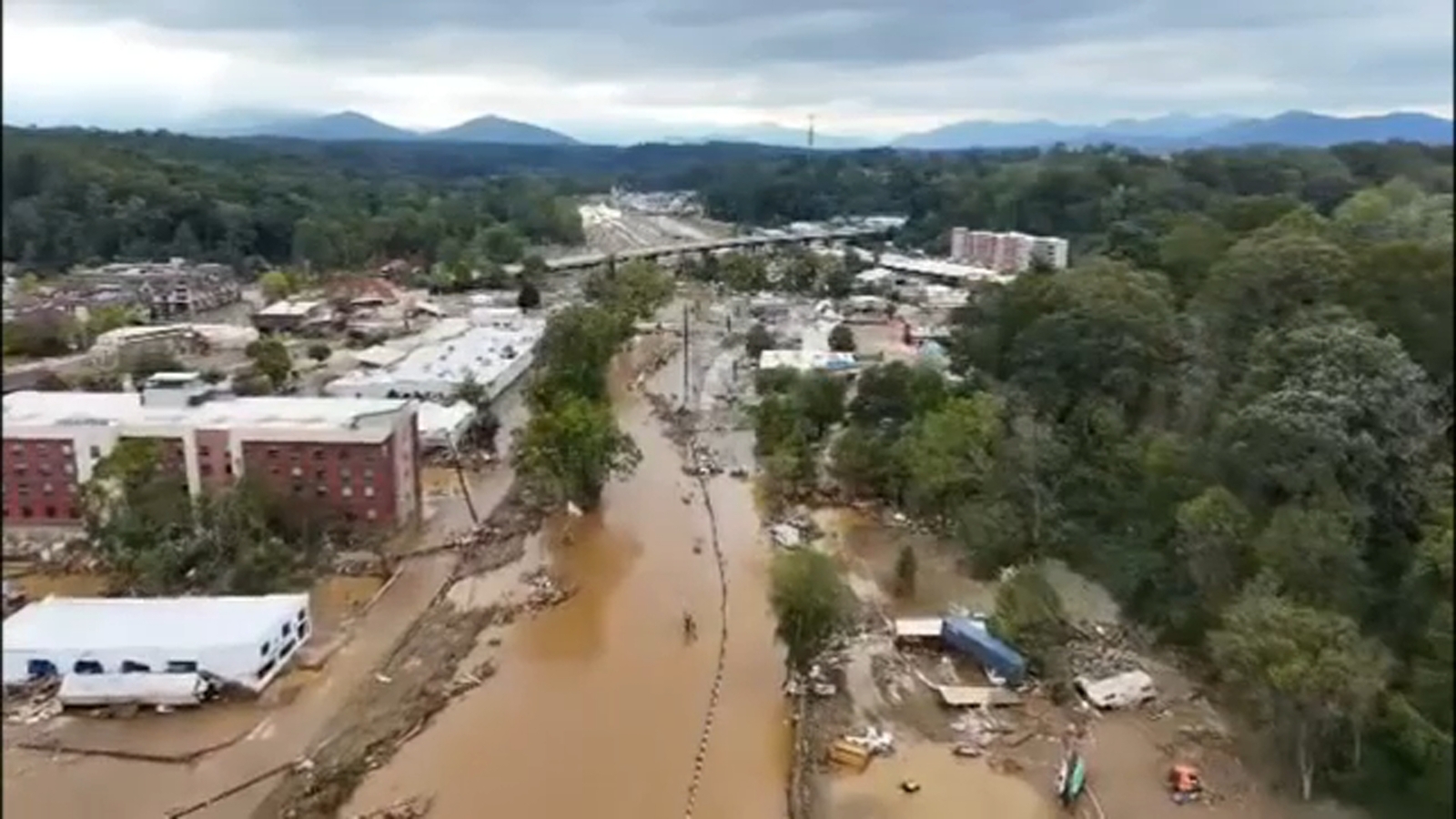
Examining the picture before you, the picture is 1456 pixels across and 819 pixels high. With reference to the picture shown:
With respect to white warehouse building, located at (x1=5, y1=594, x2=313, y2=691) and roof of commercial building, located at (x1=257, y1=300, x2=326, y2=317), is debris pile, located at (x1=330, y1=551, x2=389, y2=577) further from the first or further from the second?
roof of commercial building, located at (x1=257, y1=300, x2=326, y2=317)

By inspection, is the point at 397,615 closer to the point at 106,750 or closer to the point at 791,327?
the point at 106,750

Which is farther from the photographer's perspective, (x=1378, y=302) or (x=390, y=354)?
(x=390, y=354)

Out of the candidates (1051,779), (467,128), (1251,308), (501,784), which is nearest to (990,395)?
(1251,308)

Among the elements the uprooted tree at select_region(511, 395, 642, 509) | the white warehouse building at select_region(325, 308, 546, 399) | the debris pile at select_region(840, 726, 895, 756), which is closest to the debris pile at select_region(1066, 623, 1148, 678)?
the debris pile at select_region(840, 726, 895, 756)

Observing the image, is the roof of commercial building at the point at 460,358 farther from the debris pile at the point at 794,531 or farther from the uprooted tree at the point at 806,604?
the uprooted tree at the point at 806,604

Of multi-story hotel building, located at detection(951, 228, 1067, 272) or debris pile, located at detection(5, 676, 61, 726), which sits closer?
debris pile, located at detection(5, 676, 61, 726)

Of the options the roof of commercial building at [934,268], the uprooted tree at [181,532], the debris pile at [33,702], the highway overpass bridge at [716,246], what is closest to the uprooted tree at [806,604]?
the uprooted tree at [181,532]
